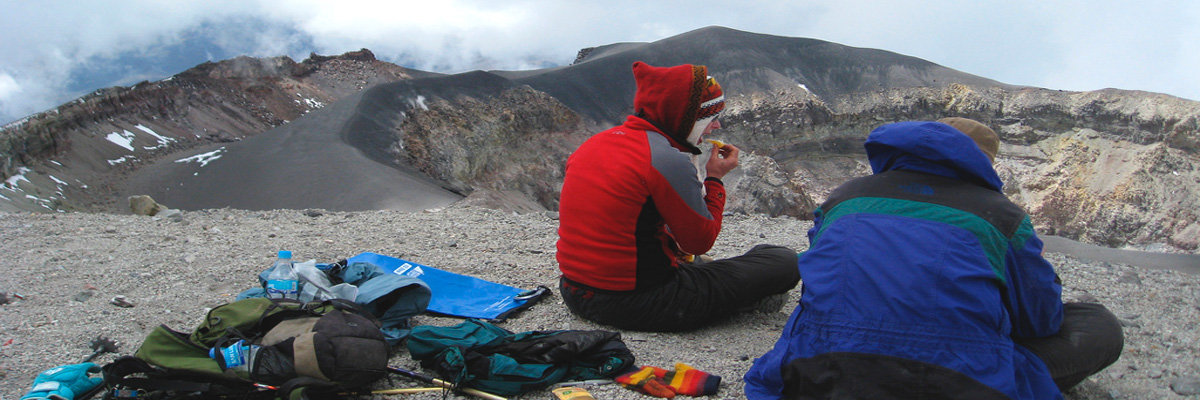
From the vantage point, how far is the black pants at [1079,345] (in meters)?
2.48

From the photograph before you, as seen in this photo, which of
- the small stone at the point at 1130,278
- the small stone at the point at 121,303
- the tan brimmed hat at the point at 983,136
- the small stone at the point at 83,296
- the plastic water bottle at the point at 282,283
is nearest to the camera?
the tan brimmed hat at the point at 983,136

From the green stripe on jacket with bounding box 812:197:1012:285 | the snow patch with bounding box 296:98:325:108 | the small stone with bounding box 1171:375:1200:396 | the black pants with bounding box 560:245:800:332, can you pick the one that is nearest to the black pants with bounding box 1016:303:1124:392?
the green stripe on jacket with bounding box 812:197:1012:285

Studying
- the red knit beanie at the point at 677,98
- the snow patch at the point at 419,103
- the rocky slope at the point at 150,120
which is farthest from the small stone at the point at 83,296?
the snow patch at the point at 419,103

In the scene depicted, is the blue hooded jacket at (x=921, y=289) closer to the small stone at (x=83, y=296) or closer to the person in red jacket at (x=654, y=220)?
the person in red jacket at (x=654, y=220)

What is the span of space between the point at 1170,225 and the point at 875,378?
32.2 m

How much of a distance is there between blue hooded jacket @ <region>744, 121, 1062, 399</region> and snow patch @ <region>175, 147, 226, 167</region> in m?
17.2

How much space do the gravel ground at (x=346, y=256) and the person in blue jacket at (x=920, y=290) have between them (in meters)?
0.77

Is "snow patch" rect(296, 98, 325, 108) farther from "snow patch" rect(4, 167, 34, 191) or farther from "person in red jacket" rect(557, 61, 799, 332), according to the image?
"person in red jacket" rect(557, 61, 799, 332)

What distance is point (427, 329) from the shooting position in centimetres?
316

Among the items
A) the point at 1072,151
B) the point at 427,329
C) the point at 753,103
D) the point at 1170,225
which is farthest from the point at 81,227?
the point at 1072,151

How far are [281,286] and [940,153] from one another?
306 cm

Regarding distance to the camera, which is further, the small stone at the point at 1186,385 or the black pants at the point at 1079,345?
the small stone at the point at 1186,385

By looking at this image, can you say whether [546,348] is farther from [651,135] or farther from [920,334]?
[920,334]

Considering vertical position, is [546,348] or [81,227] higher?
[546,348]
